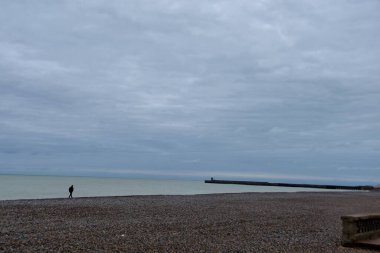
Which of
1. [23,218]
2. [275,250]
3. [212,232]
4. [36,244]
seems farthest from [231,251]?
[23,218]

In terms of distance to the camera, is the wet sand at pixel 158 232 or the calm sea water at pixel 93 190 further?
the calm sea water at pixel 93 190

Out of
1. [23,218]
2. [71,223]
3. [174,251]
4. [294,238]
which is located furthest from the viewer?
[23,218]

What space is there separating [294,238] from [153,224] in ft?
19.0

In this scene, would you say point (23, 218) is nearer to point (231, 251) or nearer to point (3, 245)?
point (3, 245)

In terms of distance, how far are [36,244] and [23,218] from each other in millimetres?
7329

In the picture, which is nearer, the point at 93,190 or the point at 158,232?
the point at 158,232

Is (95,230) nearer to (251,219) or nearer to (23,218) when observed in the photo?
(23,218)

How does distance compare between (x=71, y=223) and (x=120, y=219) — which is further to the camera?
(x=120, y=219)

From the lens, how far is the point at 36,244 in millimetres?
11984

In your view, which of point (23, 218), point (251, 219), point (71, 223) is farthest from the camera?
point (251, 219)

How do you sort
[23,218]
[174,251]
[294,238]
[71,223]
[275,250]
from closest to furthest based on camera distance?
[174,251], [275,250], [294,238], [71,223], [23,218]

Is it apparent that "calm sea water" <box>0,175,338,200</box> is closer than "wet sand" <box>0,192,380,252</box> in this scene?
No

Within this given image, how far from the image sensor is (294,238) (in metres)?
14.9

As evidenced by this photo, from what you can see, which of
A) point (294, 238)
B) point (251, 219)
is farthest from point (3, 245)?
point (251, 219)
